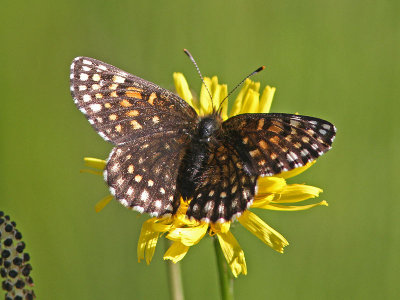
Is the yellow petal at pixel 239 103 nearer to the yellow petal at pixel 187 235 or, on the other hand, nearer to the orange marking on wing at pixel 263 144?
the orange marking on wing at pixel 263 144

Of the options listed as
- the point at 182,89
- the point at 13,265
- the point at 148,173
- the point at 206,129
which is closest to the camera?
the point at 13,265

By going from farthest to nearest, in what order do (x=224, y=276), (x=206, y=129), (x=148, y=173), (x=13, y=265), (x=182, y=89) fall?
(x=182, y=89)
(x=206, y=129)
(x=148, y=173)
(x=224, y=276)
(x=13, y=265)

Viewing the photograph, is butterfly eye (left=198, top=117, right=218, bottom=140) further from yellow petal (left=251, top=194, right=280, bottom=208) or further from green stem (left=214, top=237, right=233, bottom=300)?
green stem (left=214, top=237, right=233, bottom=300)

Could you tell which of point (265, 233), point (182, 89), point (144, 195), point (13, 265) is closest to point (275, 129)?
point (265, 233)

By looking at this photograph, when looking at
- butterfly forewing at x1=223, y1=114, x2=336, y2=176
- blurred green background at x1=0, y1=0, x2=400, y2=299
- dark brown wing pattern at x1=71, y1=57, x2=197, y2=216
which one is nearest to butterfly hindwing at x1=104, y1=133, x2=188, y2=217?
dark brown wing pattern at x1=71, y1=57, x2=197, y2=216

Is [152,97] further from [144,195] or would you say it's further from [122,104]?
[144,195]

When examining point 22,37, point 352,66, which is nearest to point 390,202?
point 352,66

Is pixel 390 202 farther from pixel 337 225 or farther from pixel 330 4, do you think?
pixel 330 4
